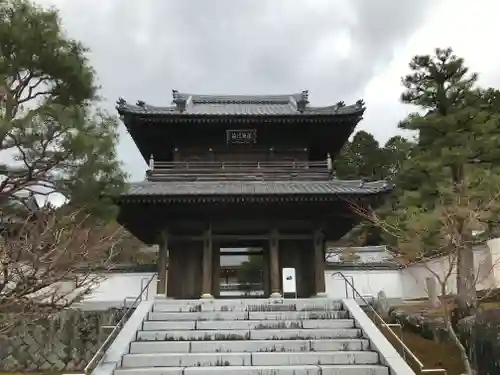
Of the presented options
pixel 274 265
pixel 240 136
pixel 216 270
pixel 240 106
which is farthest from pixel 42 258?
pixel 240 106

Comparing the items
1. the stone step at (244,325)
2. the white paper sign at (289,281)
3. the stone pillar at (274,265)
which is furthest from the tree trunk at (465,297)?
the stone pillar at (274,265)

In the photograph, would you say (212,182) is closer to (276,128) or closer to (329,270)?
(276,128)

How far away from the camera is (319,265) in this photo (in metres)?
17.1

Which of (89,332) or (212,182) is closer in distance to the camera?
(89,332)

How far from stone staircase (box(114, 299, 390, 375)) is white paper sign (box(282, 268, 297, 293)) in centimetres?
342

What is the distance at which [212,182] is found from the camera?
1783cm

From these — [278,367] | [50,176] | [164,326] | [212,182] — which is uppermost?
[212,182]

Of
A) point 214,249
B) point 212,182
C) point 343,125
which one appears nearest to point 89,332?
point 214,249

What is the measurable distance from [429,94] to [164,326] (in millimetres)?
12376

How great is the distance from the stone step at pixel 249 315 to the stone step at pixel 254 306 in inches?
16.4

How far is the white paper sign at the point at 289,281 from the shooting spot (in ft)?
55.3

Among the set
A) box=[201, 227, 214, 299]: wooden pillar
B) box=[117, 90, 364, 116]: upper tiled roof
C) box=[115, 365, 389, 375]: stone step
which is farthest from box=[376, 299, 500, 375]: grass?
box=[117, 90, 364, 116]: upper tiled roof

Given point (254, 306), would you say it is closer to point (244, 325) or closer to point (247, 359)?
point (244, 325)

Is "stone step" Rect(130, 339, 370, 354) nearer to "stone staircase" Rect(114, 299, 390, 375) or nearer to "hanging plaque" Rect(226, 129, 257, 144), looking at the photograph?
"stone staircase" Rect(114, 299, 390, 375)
